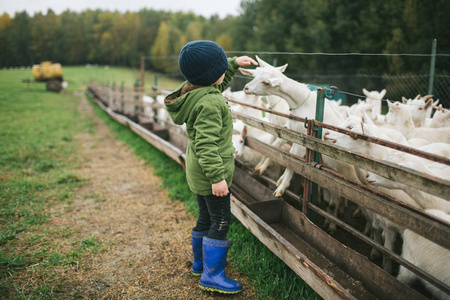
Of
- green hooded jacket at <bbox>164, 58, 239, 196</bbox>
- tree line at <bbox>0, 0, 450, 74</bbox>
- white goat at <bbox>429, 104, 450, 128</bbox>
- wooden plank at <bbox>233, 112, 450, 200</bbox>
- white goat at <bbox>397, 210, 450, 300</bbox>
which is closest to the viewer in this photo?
wooden plank at <bbox>233, 112, 450, 200</bbox>

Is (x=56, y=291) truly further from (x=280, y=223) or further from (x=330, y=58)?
(x=330, y=58)

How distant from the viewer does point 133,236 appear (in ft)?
13.3

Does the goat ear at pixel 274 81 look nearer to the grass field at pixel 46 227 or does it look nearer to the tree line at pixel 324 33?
the grass field at pixel 46 227

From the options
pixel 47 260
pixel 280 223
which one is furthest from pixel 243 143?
pixel 47 260

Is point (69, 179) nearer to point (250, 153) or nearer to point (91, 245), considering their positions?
point (91, 245)

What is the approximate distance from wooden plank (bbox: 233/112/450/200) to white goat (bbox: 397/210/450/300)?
0.32 metres

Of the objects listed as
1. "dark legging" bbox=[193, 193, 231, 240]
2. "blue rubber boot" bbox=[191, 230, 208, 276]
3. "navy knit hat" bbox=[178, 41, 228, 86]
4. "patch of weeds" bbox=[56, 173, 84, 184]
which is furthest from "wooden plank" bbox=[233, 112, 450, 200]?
"patch of weeds" bbox=[56, 173, 84, 184]

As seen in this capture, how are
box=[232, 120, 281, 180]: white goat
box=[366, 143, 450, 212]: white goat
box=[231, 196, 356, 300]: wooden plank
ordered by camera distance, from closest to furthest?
box=[231, 196, 356, 300]: wooden plank
box=[366, 143, 450, 212]: white goat
box=[232, 120, 281, 180]: white goat

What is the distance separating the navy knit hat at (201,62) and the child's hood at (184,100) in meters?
0.09

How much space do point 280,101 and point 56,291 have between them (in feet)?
13.4

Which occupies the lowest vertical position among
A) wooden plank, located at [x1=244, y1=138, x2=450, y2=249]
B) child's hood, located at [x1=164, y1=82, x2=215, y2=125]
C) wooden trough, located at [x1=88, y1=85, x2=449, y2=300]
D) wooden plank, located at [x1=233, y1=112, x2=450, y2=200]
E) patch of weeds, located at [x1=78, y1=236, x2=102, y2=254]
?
patch of weeds, located at [x1=78, y1=236, x2=102, y2=254]

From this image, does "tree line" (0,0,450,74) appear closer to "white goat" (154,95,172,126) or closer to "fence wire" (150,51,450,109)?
"fence wire" (150,51,450,109)

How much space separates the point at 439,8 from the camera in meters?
14.5

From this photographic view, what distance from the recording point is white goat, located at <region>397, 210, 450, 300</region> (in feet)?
7.47
